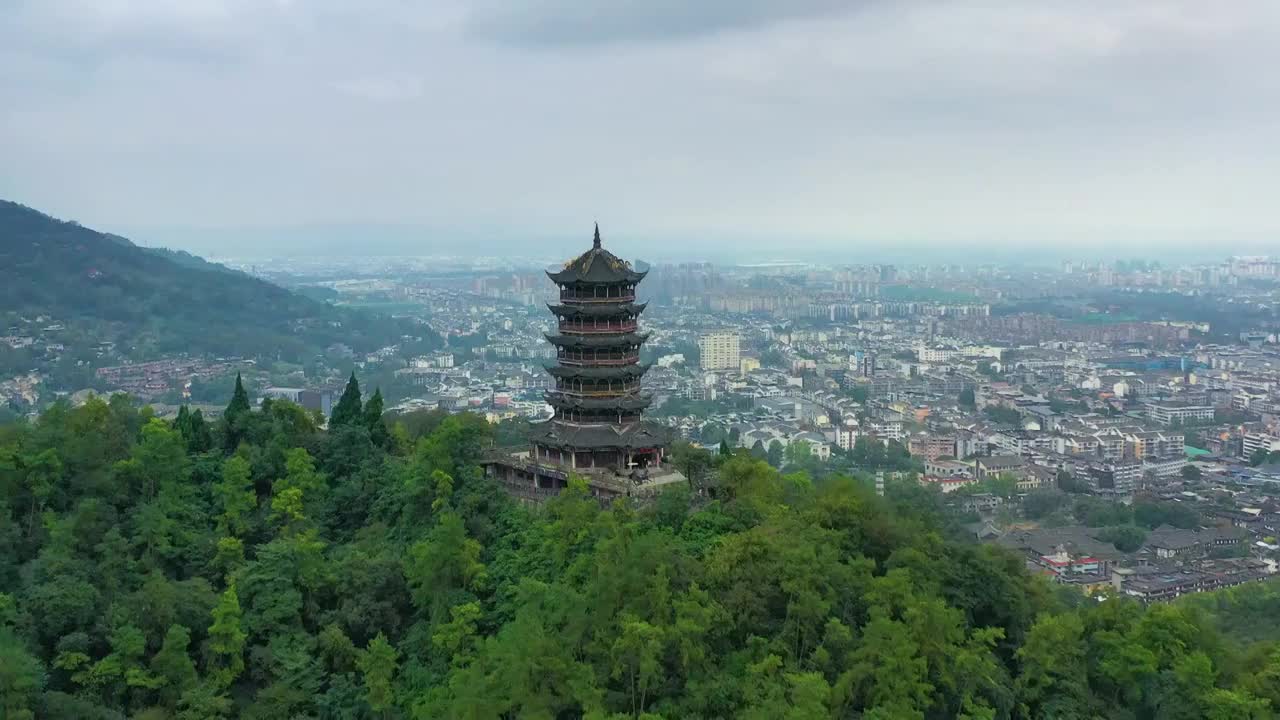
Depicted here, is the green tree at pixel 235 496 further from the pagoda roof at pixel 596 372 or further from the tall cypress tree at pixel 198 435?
the pagoda roof at pixel 596 372

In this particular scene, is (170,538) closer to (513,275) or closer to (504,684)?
(504,684)

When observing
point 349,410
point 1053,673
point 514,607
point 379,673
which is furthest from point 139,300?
point 1053,673

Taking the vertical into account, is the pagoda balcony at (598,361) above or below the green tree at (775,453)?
above

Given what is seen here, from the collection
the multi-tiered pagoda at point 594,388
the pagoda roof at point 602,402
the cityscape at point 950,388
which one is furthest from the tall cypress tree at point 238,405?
the pagoda roof at point 602,402

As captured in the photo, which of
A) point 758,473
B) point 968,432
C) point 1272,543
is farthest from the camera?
point 968,432

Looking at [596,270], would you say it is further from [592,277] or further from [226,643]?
[226,643]

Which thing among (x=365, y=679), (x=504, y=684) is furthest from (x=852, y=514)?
(x=365, y=679)
